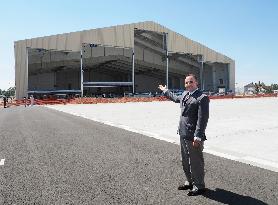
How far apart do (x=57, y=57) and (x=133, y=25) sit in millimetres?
15298

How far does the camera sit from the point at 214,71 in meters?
82.4

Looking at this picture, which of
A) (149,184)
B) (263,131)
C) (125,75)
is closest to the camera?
(149,184)

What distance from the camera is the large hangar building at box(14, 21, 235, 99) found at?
185ft

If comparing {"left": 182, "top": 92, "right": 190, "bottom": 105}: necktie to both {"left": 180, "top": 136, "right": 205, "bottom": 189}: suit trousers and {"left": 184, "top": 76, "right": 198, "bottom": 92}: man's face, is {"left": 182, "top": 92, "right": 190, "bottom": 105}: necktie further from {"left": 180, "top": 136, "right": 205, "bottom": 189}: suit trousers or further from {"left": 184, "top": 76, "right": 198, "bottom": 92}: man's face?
{"left": 180, "top": 136, "right": 205, "bottom": 189}: suit trousers

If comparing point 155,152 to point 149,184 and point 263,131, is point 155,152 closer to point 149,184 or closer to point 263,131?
point 149,184

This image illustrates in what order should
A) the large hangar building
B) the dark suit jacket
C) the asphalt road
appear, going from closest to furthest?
the asphalt road < the dark suit jacket < the large hangar building

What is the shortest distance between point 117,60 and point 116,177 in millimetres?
67768

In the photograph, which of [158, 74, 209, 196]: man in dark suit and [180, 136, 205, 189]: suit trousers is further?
[180, 136, 205, 189]: suit trousers

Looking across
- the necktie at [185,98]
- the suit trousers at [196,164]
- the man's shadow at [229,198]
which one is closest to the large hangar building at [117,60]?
the necktie at [185,98]

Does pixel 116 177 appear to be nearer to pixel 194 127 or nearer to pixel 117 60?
pixel 194 127

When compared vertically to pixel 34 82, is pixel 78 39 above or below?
above

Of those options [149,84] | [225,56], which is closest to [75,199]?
[225,56]

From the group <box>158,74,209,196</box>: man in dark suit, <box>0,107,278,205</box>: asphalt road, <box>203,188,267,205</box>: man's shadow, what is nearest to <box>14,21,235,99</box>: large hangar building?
<box>0,107,278,205</box>: asphalt road

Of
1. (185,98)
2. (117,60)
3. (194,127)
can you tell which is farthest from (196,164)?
(117,60)
